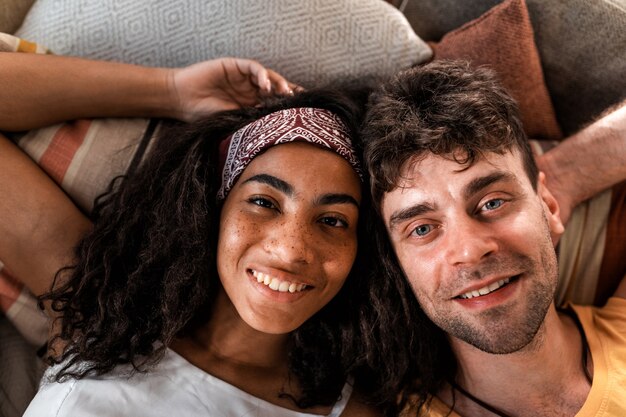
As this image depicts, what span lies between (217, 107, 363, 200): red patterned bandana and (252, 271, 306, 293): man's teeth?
256mm

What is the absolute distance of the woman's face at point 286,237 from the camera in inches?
53.7

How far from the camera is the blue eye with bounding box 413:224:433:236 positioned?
4.65ft

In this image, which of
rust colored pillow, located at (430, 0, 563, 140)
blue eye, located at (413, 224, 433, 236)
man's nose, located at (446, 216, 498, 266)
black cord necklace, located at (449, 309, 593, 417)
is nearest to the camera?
man's nose, located at (446, 216, 498, 266)

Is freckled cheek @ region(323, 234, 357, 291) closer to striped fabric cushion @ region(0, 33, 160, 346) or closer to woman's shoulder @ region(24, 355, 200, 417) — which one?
woman's shoulder @ region(24, 355, 200, 417)

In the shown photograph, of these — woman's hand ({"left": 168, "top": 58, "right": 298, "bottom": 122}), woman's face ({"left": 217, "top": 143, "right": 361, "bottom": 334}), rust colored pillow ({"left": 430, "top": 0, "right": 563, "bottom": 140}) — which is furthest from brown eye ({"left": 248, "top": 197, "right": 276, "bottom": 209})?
rust colored pillow ({"left": 430, "top": 0, "right": 563, "bottom": 140})

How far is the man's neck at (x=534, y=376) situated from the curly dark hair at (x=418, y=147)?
0.37ft

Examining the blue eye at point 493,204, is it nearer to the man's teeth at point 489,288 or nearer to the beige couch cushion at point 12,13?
the man's teeth at point 489,288

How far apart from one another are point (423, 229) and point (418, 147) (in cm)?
19

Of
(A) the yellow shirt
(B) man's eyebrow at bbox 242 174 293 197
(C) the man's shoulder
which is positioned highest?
(B) man's eyebrow at bbox 242 174 293 197

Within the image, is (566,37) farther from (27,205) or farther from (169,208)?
(27,205)

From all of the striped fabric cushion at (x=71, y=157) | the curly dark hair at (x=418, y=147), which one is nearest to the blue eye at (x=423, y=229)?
the curly dark hair at (x=418, y=147)

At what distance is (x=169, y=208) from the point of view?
1546 millimetres

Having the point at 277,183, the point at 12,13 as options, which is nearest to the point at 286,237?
the point at 277,183

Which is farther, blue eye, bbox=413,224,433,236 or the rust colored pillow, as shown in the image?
the rust colored pillow
